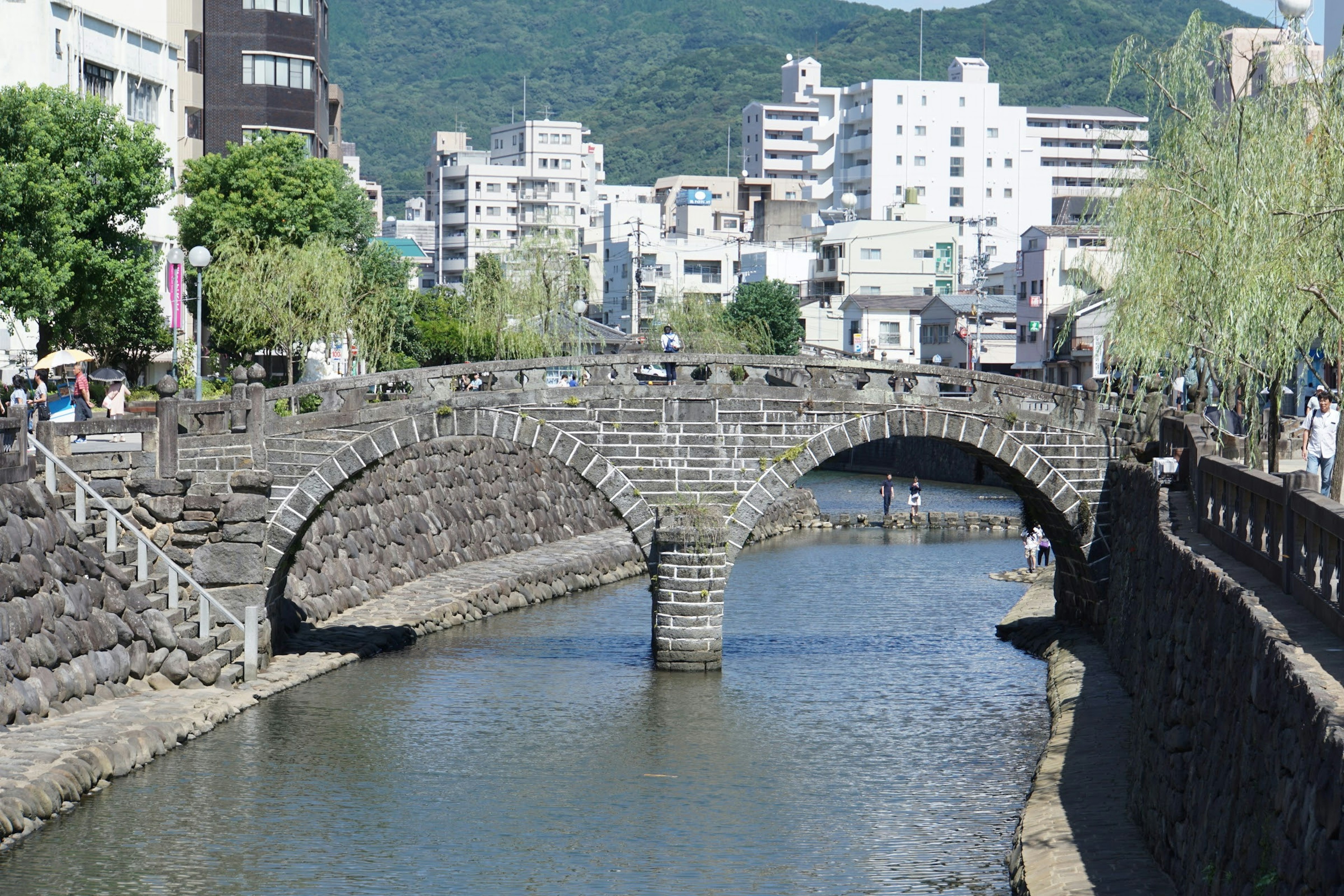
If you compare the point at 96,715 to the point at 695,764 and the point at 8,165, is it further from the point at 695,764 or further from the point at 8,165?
the point at 8,165

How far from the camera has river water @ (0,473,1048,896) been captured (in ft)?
52.6

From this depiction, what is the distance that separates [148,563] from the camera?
75.4 ft

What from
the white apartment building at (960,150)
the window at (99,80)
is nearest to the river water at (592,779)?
the window at (99,80)

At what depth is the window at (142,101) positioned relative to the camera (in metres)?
47.5

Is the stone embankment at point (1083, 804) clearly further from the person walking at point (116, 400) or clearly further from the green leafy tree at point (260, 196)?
the green leafy tree at point (260, 196)

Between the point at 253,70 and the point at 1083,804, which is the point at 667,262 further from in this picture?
the point at 1083,804

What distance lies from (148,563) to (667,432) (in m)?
8.06

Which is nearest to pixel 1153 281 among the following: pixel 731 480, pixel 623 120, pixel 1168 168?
pixel 1168 168

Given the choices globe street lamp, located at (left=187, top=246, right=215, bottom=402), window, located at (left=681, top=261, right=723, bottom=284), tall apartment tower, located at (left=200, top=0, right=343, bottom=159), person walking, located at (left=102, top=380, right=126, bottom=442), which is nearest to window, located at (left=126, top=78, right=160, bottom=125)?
tall apartment tower, located at (left=200, top=0, right=343, bottom=159)

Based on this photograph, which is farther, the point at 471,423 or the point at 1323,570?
the point at 471,423

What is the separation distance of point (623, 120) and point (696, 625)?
166298 millimetres

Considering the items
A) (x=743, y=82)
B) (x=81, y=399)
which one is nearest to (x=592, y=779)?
(x=81, y=399)

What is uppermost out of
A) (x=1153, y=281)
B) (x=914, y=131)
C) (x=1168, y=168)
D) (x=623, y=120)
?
(x=623, y=120)

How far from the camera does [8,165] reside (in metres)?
33.5
